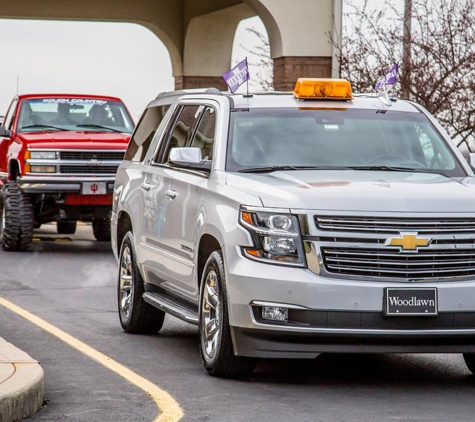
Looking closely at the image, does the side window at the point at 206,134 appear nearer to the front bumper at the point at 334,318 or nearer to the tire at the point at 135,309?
the tire at the point at 135,309

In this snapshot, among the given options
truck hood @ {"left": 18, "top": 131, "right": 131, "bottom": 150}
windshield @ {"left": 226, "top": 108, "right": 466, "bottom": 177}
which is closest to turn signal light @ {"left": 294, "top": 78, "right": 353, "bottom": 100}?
windshield @ {"left": 226, "top": 108, "right": 466, "bottom": 177}

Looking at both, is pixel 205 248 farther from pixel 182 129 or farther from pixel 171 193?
pixel 182 129

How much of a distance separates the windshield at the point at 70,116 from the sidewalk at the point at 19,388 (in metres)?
11.2

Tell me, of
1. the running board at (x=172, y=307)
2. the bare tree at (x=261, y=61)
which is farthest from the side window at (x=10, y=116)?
the bare tree at (x=261, y=61)

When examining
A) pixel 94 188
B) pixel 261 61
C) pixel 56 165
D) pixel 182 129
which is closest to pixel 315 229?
pixel 182 129

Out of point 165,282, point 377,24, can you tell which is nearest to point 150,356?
point 165,282

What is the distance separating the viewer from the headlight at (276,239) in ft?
25.4

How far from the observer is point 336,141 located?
9.13m

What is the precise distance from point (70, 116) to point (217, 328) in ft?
36.5

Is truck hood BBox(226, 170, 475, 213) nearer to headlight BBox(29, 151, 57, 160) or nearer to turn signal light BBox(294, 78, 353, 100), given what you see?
turn signal light BBox(294, 78, 353, 100)

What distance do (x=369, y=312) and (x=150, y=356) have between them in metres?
2.14

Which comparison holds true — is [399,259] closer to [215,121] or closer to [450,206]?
[450,206]

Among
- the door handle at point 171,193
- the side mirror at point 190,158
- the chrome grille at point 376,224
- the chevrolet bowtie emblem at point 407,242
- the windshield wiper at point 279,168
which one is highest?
the side mirror at point 190,158

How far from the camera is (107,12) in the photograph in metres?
30.8
